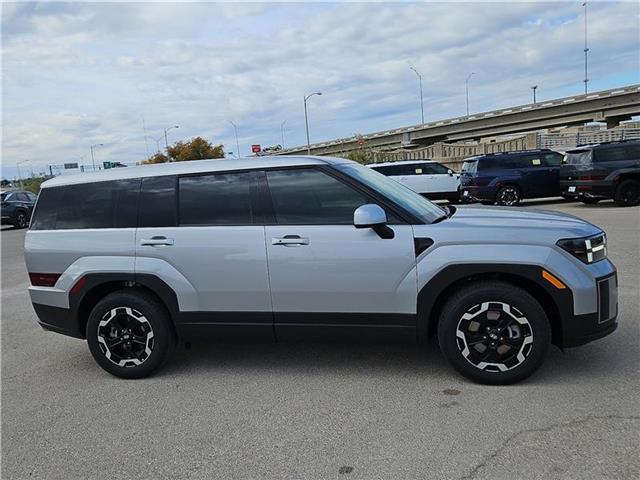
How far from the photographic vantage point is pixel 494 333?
3705mm

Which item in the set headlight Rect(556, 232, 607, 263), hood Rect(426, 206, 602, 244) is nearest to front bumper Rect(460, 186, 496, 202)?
hood Rect(426, 206, 602, 244)

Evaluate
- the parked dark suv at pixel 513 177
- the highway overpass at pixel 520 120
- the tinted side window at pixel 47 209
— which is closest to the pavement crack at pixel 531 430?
the tinted side window at pixel 47 209

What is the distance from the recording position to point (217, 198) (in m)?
4.20

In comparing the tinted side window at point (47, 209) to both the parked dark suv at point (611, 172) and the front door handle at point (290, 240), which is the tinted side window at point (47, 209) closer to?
the front door handle at point (290, 240)

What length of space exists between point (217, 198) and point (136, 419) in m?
1.74

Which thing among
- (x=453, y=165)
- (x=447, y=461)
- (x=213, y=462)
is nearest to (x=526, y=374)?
(x=447, y=461)

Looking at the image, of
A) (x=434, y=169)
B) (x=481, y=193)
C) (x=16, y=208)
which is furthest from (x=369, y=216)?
(x=16, y=208)

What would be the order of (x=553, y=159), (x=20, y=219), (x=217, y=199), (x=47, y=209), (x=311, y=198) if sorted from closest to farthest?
(x=311, y=198)
(x=217, y=199)
(x=47, y=209)
(x=553, y=159)
(x=20, y=219)

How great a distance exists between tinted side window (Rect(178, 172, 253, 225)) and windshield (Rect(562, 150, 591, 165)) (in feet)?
44.8

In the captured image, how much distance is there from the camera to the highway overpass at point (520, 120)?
54.5 metres

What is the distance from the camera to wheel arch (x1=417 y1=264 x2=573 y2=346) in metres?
3.62

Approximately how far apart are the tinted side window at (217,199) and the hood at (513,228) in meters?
1.47

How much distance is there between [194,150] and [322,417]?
231ft

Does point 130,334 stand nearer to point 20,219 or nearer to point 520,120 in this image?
point 20,219
